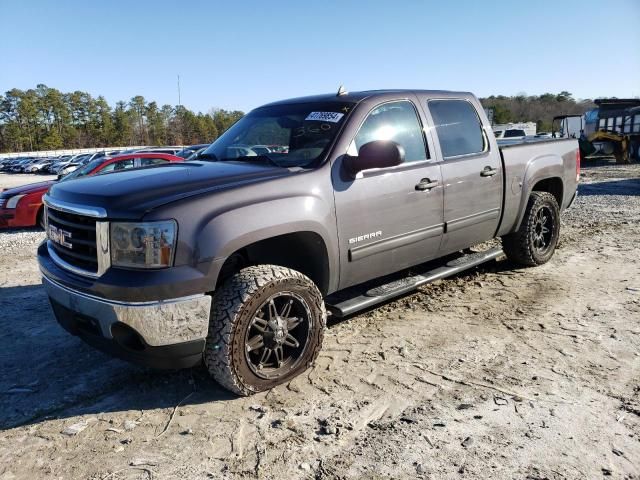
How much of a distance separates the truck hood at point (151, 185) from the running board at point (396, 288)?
109cm

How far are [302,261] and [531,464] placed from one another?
192 centimetres

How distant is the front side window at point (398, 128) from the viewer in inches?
158

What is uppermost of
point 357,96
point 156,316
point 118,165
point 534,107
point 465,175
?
point 534,107

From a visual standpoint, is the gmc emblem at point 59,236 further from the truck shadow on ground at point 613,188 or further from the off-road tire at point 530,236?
the truck shadow on ground at point 613,188

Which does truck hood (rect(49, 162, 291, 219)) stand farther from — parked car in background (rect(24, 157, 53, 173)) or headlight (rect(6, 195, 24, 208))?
parked car in background (rect(24, 157, 53, 173))

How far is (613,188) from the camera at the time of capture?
46.9 feet

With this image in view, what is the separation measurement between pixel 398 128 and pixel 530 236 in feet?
7.97

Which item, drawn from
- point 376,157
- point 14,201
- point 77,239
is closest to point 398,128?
point 376,157

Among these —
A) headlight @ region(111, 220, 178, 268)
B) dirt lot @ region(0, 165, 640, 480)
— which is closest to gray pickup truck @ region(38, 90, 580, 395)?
headlight @ region(111, 220, 178, 268)

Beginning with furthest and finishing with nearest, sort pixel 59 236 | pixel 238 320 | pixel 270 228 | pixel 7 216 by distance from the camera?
pixel 7 216 → pixel 59 236 → pixel 270 228 → pixel 238 320

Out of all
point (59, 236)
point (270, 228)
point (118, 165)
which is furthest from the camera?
point (118, 165)

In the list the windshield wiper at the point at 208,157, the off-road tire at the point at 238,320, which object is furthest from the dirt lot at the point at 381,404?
the windshield wiper at the point at 208,157

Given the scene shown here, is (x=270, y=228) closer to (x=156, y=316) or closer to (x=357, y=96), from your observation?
(x=156, y=316)

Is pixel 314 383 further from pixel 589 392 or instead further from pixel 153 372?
pixel 589 392
